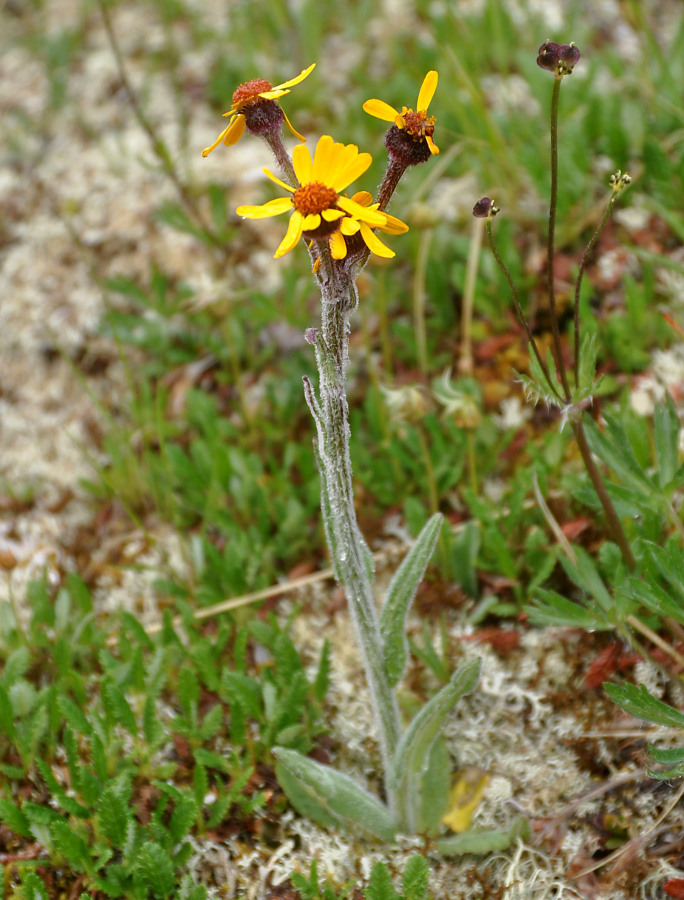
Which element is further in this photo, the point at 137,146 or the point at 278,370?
the point at 137,146

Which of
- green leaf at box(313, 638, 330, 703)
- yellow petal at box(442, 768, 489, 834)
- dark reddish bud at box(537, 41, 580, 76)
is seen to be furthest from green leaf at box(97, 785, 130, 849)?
dark reddish bud at box(537, 41, 580, 76)

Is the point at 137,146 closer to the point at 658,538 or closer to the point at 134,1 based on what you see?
the point at 134,1

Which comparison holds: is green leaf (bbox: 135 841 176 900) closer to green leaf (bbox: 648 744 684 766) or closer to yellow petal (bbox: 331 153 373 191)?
green leaf (bbox: 648 744 684 766)

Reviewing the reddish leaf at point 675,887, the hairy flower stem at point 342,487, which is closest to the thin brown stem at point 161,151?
the hairy flower stem at point 342,487

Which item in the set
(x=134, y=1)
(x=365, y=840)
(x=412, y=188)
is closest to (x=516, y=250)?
(x=412, y=188)

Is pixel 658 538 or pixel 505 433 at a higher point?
pixel 505 433

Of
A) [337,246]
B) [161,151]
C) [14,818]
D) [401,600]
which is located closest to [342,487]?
[401,600]

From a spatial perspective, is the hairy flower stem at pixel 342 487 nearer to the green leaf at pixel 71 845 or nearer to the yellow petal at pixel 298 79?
the yellow petal at pixel 298 79
